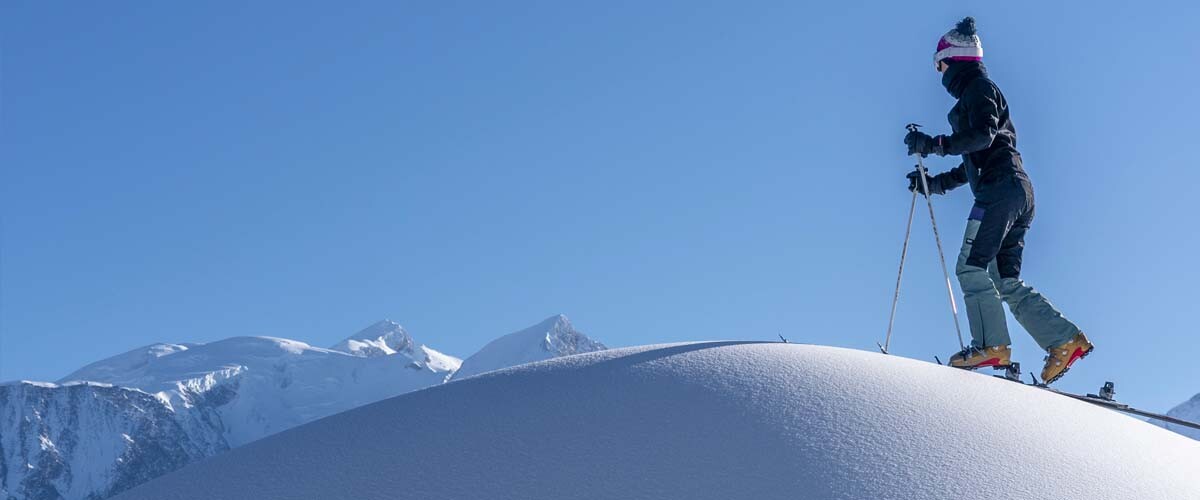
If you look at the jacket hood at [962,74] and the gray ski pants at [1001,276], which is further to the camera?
the jacket hood at [962,74]

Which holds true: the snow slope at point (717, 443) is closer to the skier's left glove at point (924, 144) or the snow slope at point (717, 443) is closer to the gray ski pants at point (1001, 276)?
the gray ski pants at point (1001, 276)

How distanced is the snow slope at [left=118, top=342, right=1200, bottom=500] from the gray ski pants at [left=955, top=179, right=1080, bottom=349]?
114 centimetres

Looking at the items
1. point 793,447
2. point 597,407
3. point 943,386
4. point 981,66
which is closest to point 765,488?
point 793,447

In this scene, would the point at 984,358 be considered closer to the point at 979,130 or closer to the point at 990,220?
the point at 990,220

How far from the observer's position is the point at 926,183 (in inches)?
431

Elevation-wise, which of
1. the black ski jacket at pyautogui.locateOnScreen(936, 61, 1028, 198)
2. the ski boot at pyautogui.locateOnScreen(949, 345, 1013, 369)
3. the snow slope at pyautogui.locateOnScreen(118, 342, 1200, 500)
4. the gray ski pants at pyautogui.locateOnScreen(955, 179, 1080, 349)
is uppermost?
the black ski jacket at pyautogui.locateOnScreen(936, 61, 1028, 198)

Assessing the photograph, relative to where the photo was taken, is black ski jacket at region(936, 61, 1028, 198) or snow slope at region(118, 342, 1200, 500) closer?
snow slope at region(118, 342, 1200, 500)

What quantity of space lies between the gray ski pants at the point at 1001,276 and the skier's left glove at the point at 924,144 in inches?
22.5

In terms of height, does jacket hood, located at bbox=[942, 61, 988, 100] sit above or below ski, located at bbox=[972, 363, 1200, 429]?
above

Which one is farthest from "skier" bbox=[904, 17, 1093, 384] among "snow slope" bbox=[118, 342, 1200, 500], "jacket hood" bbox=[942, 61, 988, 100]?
"snow slope" bbox=[118, 342, 1200, 500]

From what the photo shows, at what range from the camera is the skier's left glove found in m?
9.97

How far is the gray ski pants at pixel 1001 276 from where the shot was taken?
31.6ft

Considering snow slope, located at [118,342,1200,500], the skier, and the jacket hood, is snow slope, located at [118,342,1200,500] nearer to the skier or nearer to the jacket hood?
the skier

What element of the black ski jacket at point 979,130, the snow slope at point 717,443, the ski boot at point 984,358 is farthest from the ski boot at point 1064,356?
the black ski jacket at point 979,130
